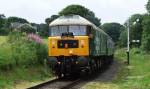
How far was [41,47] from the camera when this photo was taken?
31859 millimetres

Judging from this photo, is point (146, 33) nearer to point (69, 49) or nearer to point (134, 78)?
point (134, 78)

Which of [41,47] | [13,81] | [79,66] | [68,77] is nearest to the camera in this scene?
[13,81]

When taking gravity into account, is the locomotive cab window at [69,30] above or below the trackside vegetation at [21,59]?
above

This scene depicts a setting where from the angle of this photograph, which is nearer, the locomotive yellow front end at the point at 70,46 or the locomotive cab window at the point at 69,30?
the locomotive yellow front end at the point at 70,46

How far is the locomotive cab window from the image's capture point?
27.2m

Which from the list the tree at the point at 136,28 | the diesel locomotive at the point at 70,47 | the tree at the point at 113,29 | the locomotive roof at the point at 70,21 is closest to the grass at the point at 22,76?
the diesel locomotive at the point at 70,47

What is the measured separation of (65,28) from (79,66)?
7.53 ft

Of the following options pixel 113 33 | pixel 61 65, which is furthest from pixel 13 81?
pixel 113 33

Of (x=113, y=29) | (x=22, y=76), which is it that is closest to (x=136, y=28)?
(x=113, y=29)

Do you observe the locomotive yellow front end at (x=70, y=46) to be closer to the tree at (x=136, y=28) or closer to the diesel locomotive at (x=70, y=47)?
the diesel locomotive at (x=70, y=47)

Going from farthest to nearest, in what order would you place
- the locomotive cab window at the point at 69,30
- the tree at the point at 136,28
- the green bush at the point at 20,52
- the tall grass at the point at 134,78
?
the tree at the point at 136,28 < the locomotive cab window at the point at 69,30 < the green bush at the point at 20,52 < the tall grass at the point at 134,78

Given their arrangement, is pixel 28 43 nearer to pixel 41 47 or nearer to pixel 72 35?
pixel 41 47

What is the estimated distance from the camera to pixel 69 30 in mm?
27438

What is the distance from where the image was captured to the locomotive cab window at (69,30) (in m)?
27.2
